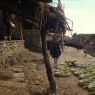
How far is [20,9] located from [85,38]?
2879 centimetres

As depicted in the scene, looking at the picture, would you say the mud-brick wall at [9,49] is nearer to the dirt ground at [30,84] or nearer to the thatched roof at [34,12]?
the dirt ground at [30,84]

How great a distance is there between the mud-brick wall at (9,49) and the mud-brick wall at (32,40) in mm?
3605

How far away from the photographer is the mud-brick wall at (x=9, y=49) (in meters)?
15.4

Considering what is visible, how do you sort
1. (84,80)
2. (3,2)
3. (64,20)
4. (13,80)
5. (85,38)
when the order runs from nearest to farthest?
(3,2) → (64,20) → (13,80) → (84,80) → (85,38)

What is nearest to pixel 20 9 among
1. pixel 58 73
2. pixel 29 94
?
pixel 29 94

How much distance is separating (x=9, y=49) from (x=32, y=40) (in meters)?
6.40

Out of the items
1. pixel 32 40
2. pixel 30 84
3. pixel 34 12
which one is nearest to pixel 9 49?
pixel 30 84

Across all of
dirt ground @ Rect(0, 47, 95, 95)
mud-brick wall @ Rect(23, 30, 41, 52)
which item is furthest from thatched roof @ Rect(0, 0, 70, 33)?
mud-brick wall @ Rect(23, 30, 41, 52)

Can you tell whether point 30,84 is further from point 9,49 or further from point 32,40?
point 32,40

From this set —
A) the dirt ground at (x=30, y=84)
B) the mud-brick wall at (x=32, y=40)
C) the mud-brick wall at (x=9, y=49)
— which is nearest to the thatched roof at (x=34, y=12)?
the dirt ground at (x=30, y=84)

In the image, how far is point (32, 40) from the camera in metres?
23.0

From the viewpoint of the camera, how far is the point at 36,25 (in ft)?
33.0

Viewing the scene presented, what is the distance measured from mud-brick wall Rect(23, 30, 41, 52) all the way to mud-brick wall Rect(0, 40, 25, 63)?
3.60 metres

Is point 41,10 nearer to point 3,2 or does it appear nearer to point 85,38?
point 3,2
